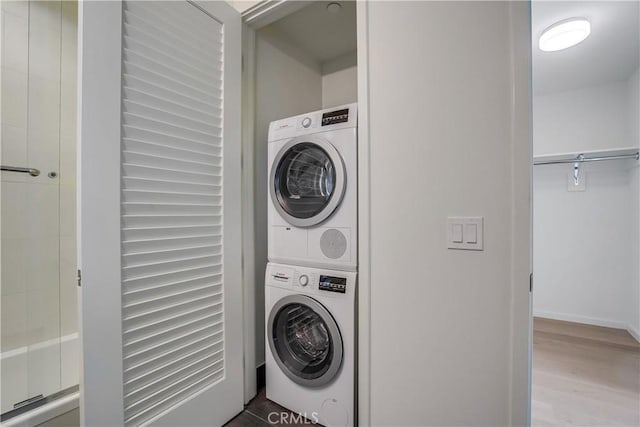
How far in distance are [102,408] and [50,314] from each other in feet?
3.52

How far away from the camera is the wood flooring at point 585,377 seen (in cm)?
160

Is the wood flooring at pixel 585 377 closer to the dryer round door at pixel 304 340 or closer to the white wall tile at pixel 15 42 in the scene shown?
the dryer round door at pixel 304 340

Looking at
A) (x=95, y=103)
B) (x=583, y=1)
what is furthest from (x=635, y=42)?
(x=95, y=103)

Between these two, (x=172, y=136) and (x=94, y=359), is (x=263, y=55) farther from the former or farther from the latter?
(x=94, y=359)

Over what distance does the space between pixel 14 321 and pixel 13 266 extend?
305mm

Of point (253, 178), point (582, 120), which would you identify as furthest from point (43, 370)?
point (582, 120)

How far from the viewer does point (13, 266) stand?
1.52m

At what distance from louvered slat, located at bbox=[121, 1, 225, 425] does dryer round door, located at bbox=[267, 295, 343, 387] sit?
1.04 ft

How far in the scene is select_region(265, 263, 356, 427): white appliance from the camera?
54.7 inches

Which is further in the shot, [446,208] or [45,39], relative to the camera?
[45,39]

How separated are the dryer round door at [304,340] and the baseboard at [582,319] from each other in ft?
9.71

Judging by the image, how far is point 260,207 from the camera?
1881mm

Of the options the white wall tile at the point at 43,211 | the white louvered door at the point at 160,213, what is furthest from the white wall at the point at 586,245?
the white wall tile at the point at 43,211

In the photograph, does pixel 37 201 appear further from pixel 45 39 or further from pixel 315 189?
pixel 315 189
